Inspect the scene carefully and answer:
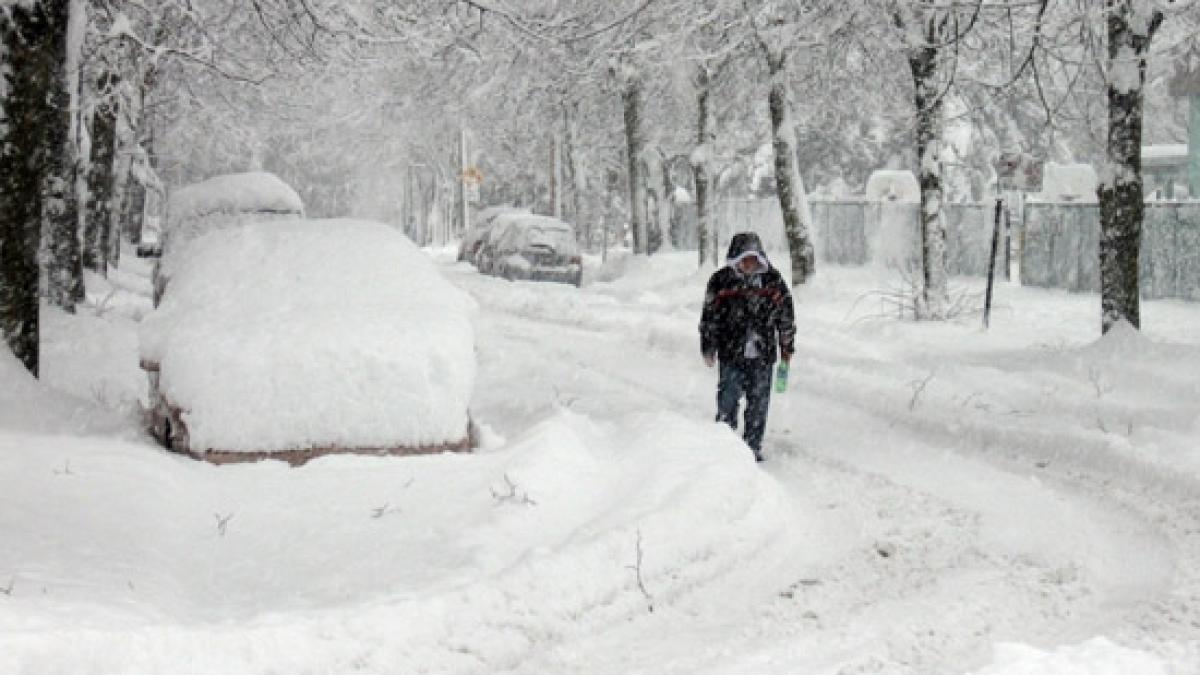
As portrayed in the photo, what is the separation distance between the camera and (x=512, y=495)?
6445mm

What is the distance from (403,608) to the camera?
500 cm

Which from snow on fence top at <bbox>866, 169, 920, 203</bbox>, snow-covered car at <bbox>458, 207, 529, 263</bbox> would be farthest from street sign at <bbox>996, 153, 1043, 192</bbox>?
snow on fence top at <bbox>866, 169, 920, 203</bbox>

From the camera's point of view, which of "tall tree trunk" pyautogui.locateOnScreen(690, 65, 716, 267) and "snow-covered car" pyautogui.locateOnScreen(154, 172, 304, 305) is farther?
"tall tree trunk" pyautogui.locateOnScreen(690, 65, 716, 267)

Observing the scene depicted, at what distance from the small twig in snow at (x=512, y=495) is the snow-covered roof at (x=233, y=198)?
11.5 meters

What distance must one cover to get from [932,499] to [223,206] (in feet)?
40.3

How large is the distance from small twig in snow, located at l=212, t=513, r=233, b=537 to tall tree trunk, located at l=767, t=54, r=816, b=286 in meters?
14.4

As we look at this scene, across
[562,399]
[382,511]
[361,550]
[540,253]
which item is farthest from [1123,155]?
[540,253]

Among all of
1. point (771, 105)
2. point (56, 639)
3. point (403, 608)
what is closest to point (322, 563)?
point (403, 608)

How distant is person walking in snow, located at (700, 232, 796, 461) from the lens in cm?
872

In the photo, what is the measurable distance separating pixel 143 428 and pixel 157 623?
4.31 meters

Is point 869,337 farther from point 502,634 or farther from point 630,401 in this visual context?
point 502,634

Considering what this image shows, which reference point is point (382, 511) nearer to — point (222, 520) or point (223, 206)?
point (222, 520)

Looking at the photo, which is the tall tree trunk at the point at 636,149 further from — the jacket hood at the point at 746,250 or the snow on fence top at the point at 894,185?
the jacket hood at the point at 746,250

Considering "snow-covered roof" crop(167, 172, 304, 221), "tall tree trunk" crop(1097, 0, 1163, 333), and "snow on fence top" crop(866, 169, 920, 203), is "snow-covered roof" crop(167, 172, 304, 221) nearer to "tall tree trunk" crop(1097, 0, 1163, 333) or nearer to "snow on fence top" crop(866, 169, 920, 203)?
"tall tree trunk" crop(1097, 0, 1163, 333)
